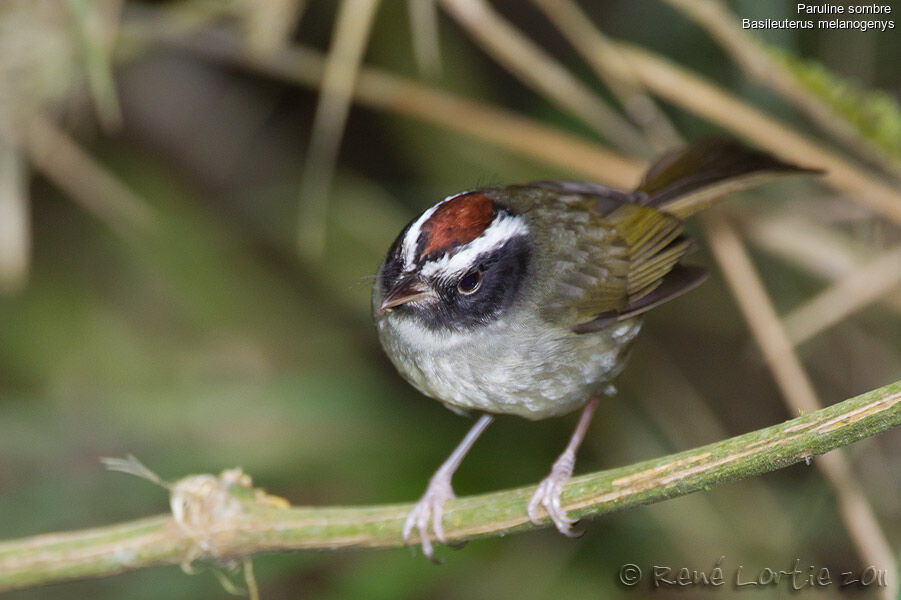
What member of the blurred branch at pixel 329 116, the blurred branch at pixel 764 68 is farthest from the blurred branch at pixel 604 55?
the blurred branch at pixel 329 116

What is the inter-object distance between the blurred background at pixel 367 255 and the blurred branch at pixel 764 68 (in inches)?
0.8

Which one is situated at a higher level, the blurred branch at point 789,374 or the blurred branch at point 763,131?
the blurred branch at point 763,131

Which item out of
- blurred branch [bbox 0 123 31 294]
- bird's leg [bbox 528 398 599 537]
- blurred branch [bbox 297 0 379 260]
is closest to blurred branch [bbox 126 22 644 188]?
blurred branch [bbox 297 0 379 260]

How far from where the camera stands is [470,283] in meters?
2.94

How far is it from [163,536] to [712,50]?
Answer: 4.16 meters

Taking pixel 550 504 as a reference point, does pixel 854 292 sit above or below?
above

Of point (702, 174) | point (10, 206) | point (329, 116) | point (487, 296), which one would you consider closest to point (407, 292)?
point (487, 296)

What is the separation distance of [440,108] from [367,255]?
0.86 meters

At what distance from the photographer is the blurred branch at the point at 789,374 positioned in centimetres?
384

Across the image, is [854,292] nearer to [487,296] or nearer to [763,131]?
[763,131]

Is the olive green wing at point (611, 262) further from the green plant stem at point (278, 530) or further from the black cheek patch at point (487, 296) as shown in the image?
the green plant stem at point (278, 530)

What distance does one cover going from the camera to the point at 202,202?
222 inches

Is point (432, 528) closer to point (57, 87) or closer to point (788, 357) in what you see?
point (788, 357)

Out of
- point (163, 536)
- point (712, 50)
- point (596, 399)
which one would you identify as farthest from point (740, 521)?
point (163, 536)
